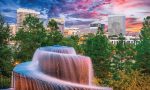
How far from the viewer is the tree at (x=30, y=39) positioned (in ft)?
70.6

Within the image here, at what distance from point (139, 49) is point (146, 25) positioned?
2.41 meters

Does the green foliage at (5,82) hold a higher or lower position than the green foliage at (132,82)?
lower

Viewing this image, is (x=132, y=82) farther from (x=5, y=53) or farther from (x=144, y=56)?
(x=5, y=53)

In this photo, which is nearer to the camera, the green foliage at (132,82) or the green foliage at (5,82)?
the green foliage at (132,82)

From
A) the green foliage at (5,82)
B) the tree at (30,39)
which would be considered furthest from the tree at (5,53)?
the tree at (30,39)

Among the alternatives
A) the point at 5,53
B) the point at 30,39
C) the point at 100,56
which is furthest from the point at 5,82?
the point at 100,56

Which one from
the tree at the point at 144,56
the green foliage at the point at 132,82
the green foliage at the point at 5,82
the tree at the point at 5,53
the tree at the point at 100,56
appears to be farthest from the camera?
the tree at the point at 100,56

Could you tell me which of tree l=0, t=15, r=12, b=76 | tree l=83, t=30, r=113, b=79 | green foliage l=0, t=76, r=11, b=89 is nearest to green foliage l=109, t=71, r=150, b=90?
tree l=83, t=30, r=113, b=79

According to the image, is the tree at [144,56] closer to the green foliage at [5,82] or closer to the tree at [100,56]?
the tree at [100,56]

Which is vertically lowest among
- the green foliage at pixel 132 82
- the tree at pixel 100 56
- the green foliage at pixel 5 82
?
the green foliage at pixel 5 82

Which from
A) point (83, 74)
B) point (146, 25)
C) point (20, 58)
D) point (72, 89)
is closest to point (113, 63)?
point (146, 25)

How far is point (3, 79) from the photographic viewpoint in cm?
2062

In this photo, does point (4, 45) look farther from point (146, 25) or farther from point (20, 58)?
point (146, 25)

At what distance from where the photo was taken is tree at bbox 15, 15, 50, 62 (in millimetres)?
21516
